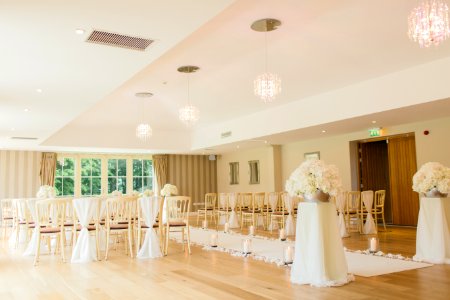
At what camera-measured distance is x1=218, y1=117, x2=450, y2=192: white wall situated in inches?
393

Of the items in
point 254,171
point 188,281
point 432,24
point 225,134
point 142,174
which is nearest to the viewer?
point 432,24

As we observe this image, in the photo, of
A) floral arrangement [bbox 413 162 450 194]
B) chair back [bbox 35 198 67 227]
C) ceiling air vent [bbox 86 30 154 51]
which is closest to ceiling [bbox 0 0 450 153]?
ceiling air vent [bbox 86 30 154 51]

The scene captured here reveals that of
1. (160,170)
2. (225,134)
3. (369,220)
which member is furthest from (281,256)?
(160,170)

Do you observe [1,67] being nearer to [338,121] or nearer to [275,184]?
[338,121]

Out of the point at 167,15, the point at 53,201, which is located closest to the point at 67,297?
the point at 53,201

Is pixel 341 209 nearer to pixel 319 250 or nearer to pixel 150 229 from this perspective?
pixel 150 229

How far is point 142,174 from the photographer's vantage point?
58.8 ft

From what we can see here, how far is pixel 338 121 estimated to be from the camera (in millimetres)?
9578

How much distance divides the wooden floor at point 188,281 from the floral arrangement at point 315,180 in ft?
3.42

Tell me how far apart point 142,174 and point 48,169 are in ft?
12.0

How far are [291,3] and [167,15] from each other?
2.49m

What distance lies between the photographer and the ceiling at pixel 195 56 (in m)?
4.40

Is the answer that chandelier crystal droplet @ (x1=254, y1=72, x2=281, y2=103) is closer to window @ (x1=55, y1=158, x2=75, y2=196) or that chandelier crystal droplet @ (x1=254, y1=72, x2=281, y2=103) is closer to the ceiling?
the ceiling

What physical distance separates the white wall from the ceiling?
0.78m
